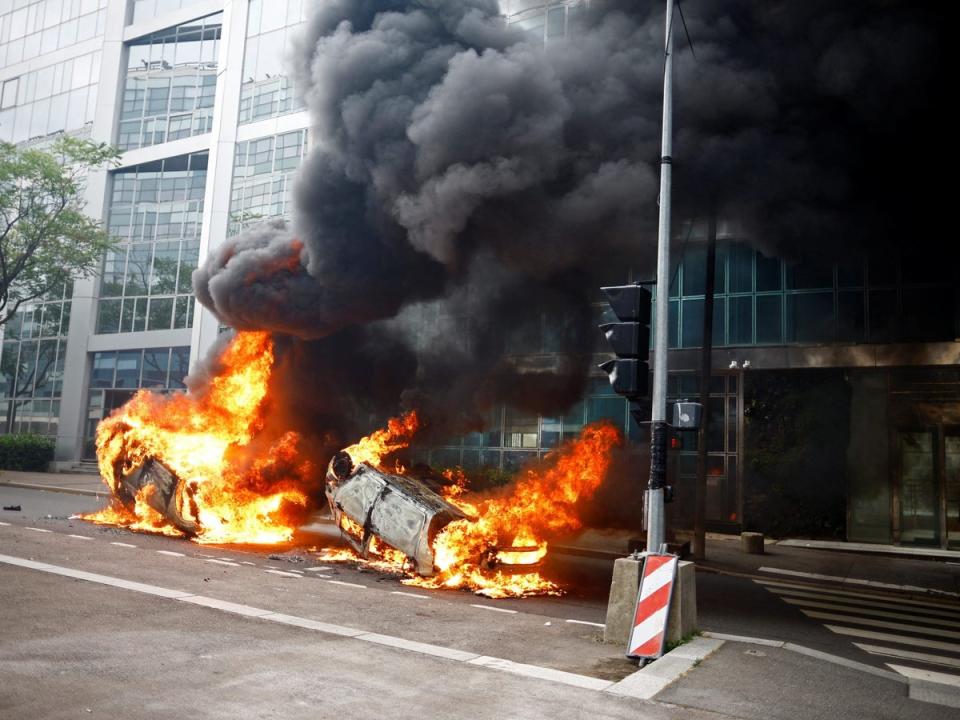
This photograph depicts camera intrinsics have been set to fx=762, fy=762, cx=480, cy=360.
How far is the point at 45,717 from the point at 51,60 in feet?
134

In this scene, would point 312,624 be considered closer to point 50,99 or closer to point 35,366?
point 35,366

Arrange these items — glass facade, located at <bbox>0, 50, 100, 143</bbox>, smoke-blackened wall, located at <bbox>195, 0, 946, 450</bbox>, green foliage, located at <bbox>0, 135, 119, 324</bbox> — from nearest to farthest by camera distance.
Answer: smoke-blackened wall, located at <bbox>195, 0, 946, 450</bbox> → green foliage, located at <bbox>0, 135, 119, 324</bbox> → glass facade, located at <bbox>0, 50, 100, 143</bbox>

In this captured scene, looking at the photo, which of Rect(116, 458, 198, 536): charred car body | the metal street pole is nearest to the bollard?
the metal street pole

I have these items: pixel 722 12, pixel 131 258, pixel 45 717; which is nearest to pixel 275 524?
pixel 45 717

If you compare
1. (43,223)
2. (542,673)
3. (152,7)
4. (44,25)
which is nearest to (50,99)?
(44,25)

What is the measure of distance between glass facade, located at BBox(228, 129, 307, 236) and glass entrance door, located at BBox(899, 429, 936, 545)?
21806mm

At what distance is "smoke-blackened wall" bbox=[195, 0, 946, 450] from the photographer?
39.1 ft

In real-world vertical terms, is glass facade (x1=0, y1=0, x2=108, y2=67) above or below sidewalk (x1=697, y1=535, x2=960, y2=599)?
above

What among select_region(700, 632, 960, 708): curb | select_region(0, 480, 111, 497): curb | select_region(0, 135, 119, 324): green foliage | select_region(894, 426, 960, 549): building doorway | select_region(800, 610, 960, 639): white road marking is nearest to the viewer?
select_region(700, 632, 960, 708): curb

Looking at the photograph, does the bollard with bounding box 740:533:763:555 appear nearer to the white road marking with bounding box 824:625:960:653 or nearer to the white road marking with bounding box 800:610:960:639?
the white road marking with bounding box 800:610:960:639

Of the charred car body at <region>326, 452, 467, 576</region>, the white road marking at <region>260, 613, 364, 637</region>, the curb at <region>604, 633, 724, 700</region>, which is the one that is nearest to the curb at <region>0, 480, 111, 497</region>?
the charred car body at <region>326, 452, 467, 576</region>

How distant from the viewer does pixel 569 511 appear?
16.1m

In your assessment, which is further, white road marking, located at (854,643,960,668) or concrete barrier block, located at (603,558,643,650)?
white road marking, located at (854,643,960,668)

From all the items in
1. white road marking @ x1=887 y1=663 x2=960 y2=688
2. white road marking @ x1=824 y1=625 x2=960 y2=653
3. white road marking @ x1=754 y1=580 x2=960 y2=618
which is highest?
white road marking @ x1=887 y1=663 x2=960 y2=688
